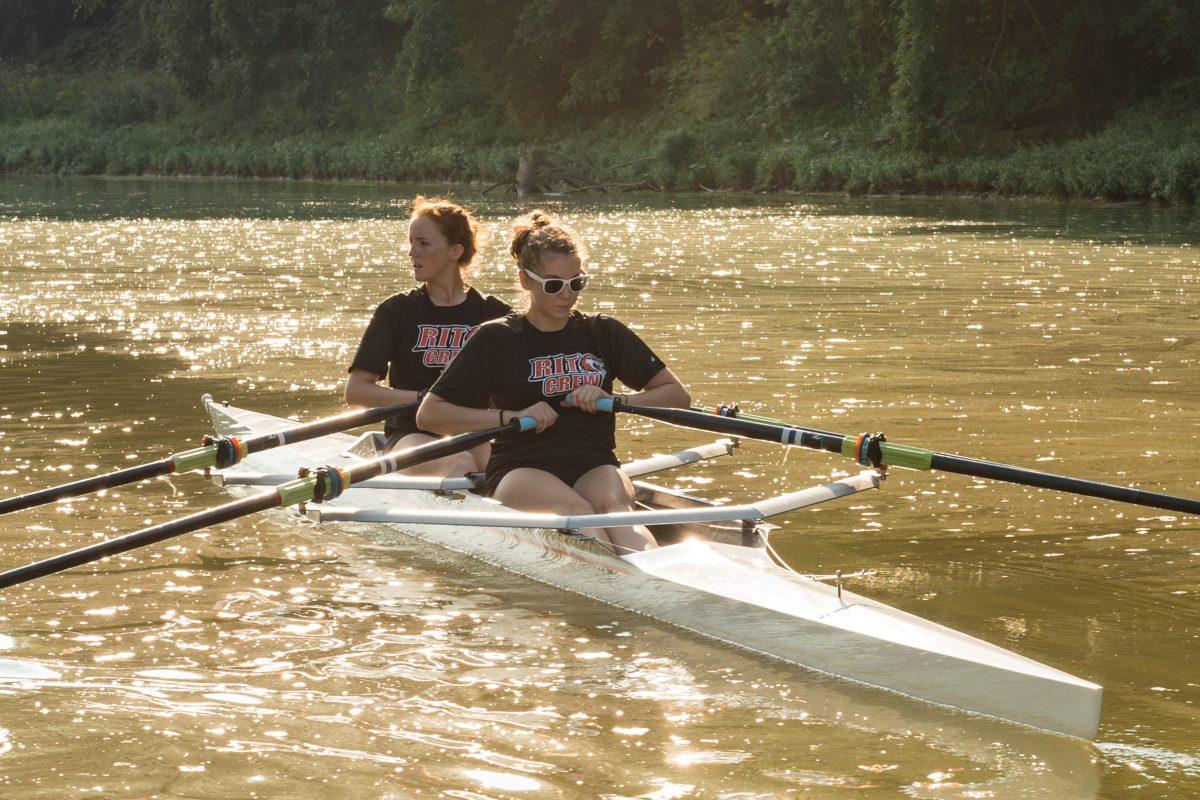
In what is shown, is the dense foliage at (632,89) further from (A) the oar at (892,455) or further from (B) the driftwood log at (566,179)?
(A) the oar at (892,455)

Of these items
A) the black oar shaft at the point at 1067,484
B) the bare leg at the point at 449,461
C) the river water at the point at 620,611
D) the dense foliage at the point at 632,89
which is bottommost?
the river water at the point at 620,611

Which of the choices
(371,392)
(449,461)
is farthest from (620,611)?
(371,392)

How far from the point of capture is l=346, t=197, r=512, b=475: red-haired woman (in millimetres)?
7137

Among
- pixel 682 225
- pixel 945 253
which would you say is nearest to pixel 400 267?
pixel 945 253

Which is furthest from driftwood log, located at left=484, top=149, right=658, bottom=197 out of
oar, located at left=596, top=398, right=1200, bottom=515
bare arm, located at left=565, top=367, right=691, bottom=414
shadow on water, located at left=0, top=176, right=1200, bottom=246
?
oar, located at left=596, top=398, right=1200, bottom=515

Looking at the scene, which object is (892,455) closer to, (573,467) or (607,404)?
(607,404)

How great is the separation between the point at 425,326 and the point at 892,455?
2372mm

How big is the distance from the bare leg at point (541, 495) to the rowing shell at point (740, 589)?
0.07 metres

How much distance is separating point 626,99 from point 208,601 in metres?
46.7

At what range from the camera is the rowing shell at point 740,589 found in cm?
484

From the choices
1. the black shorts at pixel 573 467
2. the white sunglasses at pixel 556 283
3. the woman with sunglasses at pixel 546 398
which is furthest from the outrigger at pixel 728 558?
→ the white sunglasses at pixel 556 283

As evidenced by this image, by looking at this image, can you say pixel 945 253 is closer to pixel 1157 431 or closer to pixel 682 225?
pixel 682 225

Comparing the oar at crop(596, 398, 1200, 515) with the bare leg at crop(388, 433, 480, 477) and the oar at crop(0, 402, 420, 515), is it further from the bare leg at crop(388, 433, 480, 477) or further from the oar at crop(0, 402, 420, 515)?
the oar at crop(0, 402, 420, 515)

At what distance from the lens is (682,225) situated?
1094 inches
